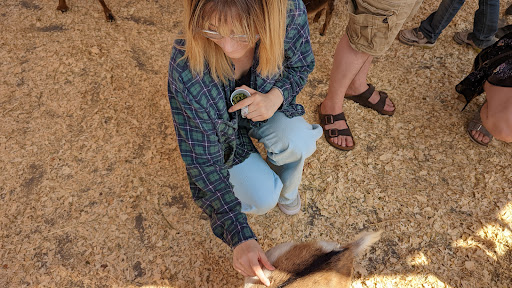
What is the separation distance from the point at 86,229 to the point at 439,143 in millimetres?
2535

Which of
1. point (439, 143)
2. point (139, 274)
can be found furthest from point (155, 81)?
point (439, 143)

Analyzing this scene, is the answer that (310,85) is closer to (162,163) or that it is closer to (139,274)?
(162,163)

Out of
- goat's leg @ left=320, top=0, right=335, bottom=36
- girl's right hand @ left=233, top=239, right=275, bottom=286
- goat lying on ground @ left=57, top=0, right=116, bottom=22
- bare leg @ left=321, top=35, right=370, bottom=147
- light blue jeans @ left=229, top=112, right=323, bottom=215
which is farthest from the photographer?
goat lying on ground @ left=57, top=0, right=116, bottom=22

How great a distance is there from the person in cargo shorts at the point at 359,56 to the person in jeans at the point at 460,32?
81cm

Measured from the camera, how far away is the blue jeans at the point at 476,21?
9.34 ft

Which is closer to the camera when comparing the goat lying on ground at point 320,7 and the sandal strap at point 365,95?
the sandal strap at point 365,95

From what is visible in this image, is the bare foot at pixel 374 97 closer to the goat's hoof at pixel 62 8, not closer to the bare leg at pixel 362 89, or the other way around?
the bare leg at pixel 362 89

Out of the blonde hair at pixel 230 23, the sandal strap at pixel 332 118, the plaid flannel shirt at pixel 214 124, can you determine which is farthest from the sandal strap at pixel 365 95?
the blonde hair at pixel 230 23

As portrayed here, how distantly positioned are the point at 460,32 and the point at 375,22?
5.93ft

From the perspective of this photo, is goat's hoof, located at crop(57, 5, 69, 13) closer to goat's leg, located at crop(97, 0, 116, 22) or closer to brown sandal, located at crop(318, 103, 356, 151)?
goat's leg, located at crop(97, 0, 116, 22)

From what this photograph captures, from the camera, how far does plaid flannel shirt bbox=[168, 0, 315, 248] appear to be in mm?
1358

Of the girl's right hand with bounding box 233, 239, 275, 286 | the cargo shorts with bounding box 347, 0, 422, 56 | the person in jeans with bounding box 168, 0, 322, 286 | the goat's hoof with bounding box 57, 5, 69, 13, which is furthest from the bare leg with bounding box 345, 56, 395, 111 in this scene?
the goat's hoof with bounding box 57, 5, 69, 13

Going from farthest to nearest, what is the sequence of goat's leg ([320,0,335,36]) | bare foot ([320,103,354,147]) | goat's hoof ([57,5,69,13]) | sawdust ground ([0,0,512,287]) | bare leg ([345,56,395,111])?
1. goat's hoof ([57,5,69,13])
2. goat's leg ([320,0,335,36])
3. bare leg ([345,56,395,111])
4. bare foot ([320,103,354,147])
5. sawdust ground ([0,0,512,287])

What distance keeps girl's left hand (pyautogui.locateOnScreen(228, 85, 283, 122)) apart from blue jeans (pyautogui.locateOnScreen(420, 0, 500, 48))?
2.18m
